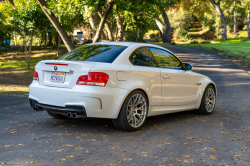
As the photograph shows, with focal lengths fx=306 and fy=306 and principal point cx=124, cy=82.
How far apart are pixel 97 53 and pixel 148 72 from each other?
105 cm

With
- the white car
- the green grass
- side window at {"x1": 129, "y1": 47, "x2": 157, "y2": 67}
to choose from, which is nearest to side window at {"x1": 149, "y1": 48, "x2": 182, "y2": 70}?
the white car

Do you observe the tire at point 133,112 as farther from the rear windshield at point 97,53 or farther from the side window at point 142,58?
the rear windshield at point 97,53

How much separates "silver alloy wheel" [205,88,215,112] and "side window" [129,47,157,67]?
2146mm

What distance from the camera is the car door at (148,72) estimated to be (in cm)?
572

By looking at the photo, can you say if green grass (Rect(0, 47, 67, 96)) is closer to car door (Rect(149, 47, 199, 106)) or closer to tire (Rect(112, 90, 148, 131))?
car door (Rect(149, 47, 199, 106))

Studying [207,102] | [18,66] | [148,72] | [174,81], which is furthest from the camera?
[18,66]

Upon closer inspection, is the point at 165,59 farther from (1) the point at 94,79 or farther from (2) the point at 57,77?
(2) the point at 57,77

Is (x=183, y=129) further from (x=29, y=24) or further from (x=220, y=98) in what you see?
(x=29, y=24)

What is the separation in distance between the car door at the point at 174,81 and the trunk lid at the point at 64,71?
1.72 metres

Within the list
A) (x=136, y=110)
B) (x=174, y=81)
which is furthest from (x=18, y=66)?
(x=136, y=110)

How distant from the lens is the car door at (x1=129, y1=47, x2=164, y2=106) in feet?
18.8

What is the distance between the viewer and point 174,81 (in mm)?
6496

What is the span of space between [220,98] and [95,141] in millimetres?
6502

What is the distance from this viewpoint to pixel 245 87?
13141mm
